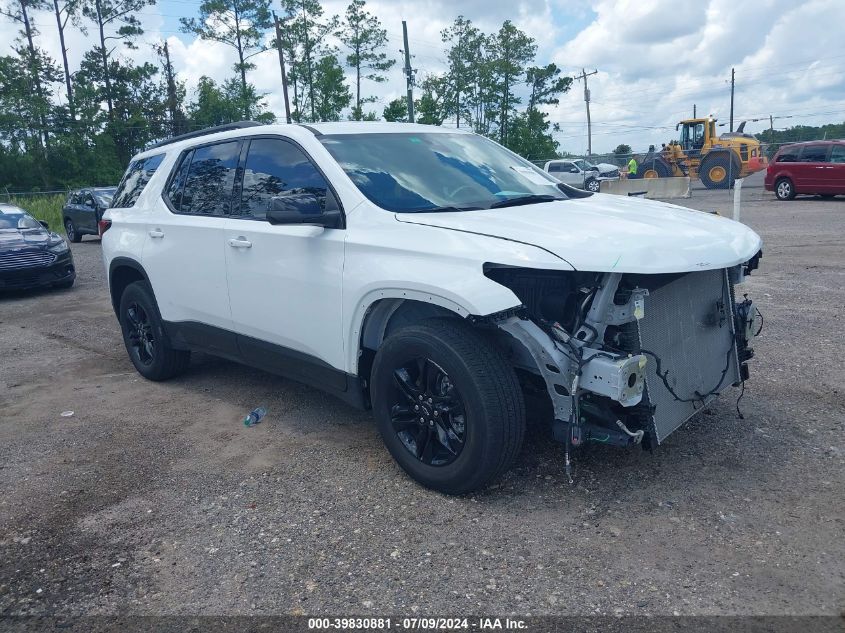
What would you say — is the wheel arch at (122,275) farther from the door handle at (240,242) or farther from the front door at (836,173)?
the front door at (836,173)

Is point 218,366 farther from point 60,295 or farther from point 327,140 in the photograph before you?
point 60,295

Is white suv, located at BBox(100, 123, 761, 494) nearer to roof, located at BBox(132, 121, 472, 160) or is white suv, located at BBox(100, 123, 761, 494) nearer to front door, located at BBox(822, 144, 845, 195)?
roof, located at BBox(132, 121, 472, 160)

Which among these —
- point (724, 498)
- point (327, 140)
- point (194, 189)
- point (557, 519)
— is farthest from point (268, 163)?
point (724, 498)

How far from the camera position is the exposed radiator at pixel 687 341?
3381mm

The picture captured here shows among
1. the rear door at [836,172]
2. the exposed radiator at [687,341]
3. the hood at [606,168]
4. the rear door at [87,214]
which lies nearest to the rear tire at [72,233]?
the rear door at [87,214]

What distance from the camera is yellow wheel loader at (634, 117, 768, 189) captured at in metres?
27.6

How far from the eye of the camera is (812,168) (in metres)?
20.4

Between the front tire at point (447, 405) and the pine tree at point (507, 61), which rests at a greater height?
the pine tree at point (507, 61)

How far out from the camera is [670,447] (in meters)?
4.05

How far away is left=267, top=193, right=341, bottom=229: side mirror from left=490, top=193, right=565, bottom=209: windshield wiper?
0.90 m

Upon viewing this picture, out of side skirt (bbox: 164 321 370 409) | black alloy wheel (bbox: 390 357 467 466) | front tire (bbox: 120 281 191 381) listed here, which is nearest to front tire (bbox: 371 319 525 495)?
black alloy wheel (bbox: 390 357 467 466)

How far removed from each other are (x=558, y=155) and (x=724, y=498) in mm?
46899

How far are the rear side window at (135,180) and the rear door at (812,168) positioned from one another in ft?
64.9

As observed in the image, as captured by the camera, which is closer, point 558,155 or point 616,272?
point 616,272
